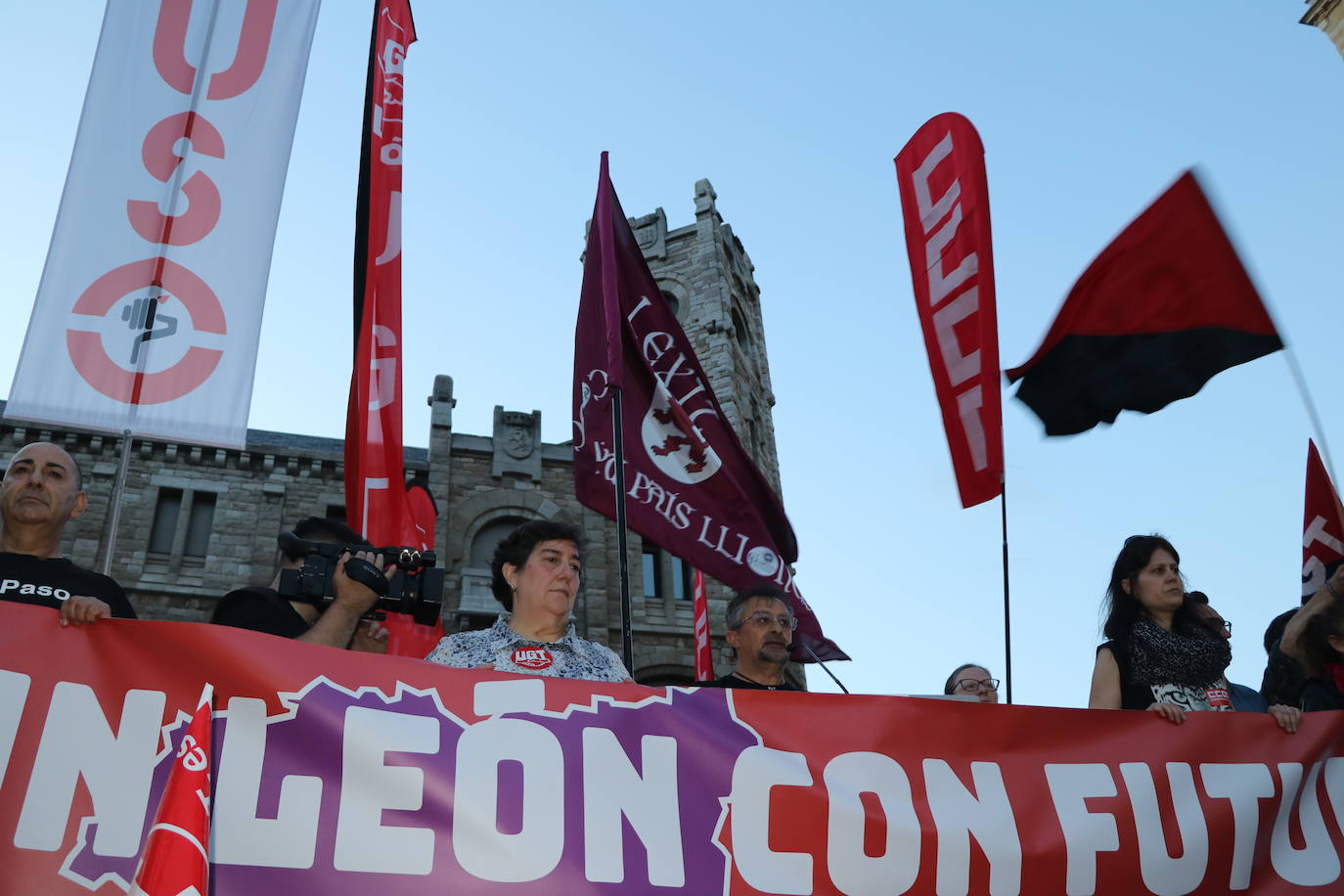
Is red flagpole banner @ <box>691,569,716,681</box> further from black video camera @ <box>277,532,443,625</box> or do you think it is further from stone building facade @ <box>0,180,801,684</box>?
black video camera @ <box>277,532,443,625</box>

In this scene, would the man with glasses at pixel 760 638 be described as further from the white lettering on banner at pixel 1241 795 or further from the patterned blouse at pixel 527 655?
the white lettering on banner at pixel 1241 795

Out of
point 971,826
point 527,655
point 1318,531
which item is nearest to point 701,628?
point 1318,531

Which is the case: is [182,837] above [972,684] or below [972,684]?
below

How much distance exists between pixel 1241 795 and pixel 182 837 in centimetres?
374

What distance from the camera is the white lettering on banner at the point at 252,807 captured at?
318cm

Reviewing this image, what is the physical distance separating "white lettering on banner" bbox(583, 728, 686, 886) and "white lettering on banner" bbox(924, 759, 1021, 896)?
31.7 inches

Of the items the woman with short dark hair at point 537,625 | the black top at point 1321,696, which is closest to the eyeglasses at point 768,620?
the woman with short dark hair at point 537,625

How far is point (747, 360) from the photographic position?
24922mm

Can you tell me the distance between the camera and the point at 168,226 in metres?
5.24

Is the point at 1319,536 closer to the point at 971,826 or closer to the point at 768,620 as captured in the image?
the point at 768,620

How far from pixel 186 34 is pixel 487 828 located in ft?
15.4

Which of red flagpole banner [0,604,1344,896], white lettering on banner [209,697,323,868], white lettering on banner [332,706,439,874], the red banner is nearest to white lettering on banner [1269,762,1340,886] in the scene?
red flagpole banner [0,604,1344,896]

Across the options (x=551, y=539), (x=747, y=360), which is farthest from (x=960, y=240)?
(x=747, y=360)

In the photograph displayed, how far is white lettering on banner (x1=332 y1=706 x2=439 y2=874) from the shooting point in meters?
3.30
